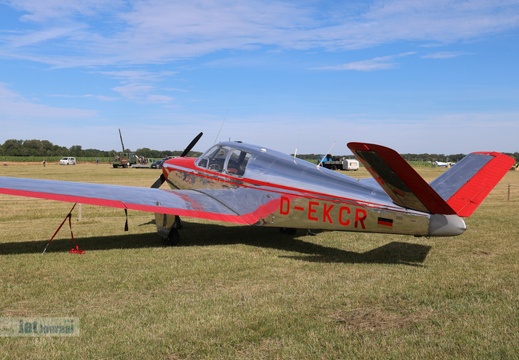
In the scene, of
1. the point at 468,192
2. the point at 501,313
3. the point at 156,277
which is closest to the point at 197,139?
the point at 156,277

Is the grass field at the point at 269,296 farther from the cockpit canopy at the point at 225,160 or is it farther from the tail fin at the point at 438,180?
the cockpit canopy at the point at 225,160

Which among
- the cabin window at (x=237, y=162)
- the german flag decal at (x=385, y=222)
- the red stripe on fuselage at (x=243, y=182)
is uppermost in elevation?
the cabin window at (x=237, y=162)

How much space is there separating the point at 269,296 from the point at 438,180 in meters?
4.36

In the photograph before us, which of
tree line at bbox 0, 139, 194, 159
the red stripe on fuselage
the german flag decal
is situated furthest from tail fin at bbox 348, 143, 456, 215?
tree line at bbox 0, 139, 194, 159

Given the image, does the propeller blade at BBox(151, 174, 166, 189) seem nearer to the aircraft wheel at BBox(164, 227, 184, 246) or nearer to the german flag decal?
the aircraft wheel at BBox(164, 227, 184, 246)

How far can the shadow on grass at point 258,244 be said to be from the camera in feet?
27.5

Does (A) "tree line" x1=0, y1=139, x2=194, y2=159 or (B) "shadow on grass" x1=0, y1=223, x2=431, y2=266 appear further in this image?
(A) "tree line" x1=0, y1=139, x2=194, y2=159

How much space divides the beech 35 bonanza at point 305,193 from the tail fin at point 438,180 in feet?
0.05

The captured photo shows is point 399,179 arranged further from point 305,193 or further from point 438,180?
point 305,193

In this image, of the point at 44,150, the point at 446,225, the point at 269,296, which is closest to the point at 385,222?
the point at 446,225

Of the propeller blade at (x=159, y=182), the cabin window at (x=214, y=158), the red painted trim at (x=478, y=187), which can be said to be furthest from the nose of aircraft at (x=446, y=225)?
the propeller blade at (x=159, y=182)

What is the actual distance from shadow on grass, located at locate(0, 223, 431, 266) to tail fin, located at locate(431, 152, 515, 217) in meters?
1.31

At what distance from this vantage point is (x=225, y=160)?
10.6 m

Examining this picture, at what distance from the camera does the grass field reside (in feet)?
14.1
